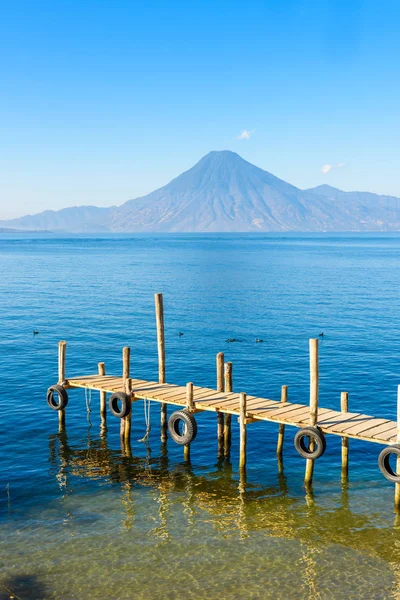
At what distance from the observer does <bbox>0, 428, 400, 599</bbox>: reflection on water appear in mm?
17547

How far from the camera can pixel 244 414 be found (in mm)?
24188

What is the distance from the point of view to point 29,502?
22344mm

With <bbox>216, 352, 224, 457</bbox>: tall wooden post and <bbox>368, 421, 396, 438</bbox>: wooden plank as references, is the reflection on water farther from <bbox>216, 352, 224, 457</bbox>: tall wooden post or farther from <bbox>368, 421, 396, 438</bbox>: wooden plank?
<bbox>368, 421, 396, 438</bbox>: wooden plank

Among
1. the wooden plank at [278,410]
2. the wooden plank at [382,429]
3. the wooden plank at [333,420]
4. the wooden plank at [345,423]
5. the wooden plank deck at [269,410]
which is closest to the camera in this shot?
the wooden plank at [382,429]

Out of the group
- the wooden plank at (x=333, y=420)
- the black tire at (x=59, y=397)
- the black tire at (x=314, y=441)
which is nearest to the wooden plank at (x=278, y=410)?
the black tire at (x=314, y=441)

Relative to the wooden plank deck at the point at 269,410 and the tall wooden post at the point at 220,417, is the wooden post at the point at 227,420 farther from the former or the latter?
the wooden plank deck at the point at 269,410

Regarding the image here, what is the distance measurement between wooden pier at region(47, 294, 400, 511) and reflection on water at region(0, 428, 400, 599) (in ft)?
5.78

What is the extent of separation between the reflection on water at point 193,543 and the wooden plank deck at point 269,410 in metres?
2.78

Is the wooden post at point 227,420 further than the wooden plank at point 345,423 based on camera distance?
Yes

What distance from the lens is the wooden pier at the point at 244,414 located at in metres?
22.2

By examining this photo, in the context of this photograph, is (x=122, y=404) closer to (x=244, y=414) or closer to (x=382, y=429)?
(x=244, y=414)

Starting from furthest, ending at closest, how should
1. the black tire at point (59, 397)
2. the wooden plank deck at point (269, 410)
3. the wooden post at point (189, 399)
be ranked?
the black tire at point (59, 397), the wooden post at point (189, 399), the wooden plank deck at point (269, 410)

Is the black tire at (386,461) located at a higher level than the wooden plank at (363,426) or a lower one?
lower

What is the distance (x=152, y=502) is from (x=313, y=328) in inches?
1442
